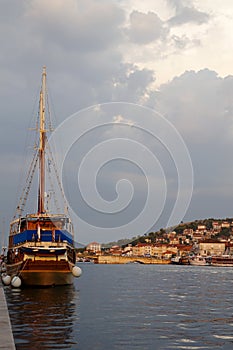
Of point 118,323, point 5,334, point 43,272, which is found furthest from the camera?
point 43,272

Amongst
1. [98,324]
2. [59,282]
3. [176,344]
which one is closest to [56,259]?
[59,282]

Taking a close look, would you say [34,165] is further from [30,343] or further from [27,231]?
[30,343]

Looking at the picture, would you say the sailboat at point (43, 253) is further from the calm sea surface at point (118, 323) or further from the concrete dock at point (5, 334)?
the concrete dock at point (5, 334)

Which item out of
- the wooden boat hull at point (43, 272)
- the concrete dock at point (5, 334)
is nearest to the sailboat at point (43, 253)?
the wooden boat hull at point (43, 272)

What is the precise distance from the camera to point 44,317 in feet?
108

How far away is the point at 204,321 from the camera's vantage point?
32969mm

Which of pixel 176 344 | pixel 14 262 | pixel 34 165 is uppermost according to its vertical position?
pixel 34 165

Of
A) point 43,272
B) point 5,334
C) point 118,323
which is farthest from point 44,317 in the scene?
point 43,272

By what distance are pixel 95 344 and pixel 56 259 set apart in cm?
3150

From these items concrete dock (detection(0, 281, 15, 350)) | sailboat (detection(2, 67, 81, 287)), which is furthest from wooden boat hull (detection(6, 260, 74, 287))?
concrete dock (detection(0, 281, 15, 350))

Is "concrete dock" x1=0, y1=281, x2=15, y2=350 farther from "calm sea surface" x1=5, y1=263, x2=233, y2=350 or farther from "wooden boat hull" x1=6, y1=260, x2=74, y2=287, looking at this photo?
"wooden boat hull" x1=6, y1=260, x2=74, y2=287

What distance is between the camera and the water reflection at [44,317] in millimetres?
24622

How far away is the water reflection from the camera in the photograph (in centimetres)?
2462

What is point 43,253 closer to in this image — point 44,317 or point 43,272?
point 43,272
